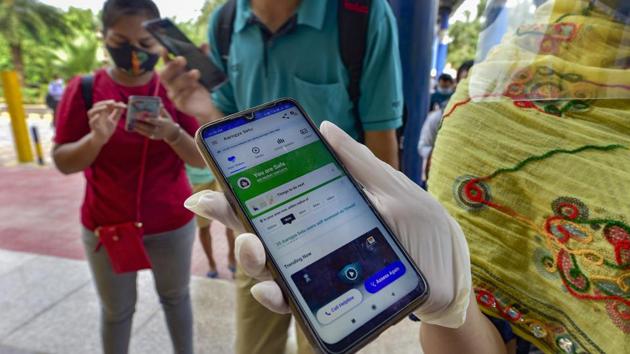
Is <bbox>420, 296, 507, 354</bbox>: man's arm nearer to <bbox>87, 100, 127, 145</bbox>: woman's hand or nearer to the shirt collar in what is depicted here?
the shirt collar

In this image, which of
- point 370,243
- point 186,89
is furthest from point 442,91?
point 370,243

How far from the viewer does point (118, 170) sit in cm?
169

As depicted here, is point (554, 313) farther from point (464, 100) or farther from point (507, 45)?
point (507, 45)

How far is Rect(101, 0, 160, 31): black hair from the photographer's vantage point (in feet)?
5.35

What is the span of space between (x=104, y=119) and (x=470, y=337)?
4.59ft

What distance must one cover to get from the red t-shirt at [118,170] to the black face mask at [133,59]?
7cm

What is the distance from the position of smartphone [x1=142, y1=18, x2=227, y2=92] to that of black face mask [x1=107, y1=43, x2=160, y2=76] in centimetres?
24

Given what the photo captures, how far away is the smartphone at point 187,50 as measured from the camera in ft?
4.77

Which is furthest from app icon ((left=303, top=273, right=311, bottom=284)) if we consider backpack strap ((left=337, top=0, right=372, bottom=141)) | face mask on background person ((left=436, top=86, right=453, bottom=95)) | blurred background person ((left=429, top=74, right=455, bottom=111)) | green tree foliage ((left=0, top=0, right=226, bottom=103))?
green tree foliage ((left=0, top=0, right=226, bottom=103))

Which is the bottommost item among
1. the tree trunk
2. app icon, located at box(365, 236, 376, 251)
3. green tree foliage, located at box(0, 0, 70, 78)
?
the tree trunk

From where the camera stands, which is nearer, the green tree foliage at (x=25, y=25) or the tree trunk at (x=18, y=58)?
the green tree foliage at (x=25, y=25)

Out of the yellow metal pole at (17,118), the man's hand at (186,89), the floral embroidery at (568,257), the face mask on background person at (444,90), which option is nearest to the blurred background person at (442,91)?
the face mask on background person at (444,90)

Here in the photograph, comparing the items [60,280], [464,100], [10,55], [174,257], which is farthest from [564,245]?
[10,55]

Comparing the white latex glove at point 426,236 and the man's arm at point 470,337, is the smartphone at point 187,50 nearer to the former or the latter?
the white latex glove at point 426,236
